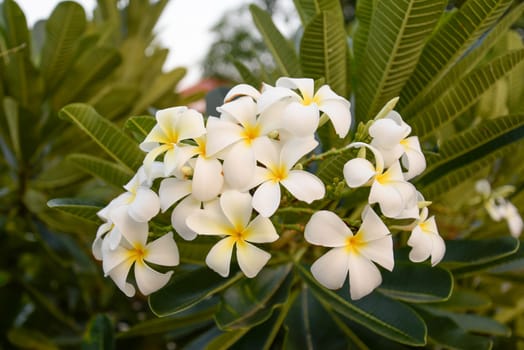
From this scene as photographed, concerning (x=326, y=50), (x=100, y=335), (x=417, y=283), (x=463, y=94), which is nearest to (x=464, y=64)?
(x=463, y=94)

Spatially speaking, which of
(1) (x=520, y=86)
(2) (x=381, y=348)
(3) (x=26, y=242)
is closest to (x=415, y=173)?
(2) (x=381, y=348)

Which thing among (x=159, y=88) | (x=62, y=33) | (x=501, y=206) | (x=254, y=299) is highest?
(x=62, y=33)

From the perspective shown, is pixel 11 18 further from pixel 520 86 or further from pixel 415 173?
pixel 520 86

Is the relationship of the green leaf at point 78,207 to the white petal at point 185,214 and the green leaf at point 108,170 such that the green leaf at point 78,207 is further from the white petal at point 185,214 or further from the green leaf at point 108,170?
the white petal at point 185,214

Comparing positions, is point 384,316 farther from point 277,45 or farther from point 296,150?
point 277,45

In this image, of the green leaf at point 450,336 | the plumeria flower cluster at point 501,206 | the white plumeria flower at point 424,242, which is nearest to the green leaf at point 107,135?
the white plumeria flower at point 424,242

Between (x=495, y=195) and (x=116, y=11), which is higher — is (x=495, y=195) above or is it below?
below

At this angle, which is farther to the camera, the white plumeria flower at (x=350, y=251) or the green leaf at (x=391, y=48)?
the green leaf at (x=391, y=48)
